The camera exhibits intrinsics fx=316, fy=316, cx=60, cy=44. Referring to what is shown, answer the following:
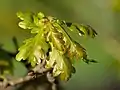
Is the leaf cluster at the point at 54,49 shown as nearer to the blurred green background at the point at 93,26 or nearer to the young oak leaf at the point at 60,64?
the young oak leaf at the point at 60,64

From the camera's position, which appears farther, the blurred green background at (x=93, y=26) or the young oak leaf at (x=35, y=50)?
the blurred green background at (x=93, y=26)

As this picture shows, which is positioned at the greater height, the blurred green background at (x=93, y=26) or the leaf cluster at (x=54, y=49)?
the leaf cluster at (x=54, y=49)

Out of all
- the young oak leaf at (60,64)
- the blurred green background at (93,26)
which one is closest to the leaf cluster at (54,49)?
the young oak leaf at (60,64)

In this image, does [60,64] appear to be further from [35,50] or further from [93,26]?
[93,26]

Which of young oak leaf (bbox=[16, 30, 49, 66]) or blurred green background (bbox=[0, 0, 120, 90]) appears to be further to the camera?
blurred green background (bbox=[0, 0, 120, 90])

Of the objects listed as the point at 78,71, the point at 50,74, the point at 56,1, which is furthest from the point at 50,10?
the point at 50,74

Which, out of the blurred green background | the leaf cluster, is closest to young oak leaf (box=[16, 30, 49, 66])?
the leaf cluster

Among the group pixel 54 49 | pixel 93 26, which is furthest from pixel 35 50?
pixel 93 26

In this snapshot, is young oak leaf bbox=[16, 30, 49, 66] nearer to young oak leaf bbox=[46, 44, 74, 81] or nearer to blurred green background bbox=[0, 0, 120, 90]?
young oak leaf bbox=[46, 44, 74, 81]
